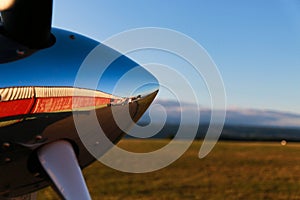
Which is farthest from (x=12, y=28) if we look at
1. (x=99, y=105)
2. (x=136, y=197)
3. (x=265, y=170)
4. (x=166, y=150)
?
(x=265, y=170)

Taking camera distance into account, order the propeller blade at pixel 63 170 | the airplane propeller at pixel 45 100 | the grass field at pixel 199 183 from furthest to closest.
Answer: the grass field at pixel 199 183 → the propeller blade at pixel 63 170 → the airplane propeller at pixel 45 100

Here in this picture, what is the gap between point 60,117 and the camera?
2.53m

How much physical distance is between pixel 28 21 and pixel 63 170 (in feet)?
3.26

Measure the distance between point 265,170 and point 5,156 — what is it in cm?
1272

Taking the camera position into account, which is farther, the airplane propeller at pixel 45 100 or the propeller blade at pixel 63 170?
the propeller blade at pixel 63 170

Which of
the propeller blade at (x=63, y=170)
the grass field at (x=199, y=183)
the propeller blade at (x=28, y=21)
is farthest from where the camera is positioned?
the grass field at (x=199, y=183)

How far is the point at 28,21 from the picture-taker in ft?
7.43

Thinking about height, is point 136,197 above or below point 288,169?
below

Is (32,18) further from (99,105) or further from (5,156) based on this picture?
(5,156)

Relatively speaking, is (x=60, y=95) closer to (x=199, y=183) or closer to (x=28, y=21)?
(x=28, y=21)

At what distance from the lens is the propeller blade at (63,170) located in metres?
2.47

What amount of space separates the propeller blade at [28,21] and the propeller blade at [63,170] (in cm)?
70

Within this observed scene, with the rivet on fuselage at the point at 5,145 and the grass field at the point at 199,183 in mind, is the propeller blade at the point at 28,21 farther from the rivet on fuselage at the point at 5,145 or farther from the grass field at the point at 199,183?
the grass field at the point at 199,183

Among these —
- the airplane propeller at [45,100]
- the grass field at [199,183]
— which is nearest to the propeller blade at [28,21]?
the airplane propeller at [45,100]
